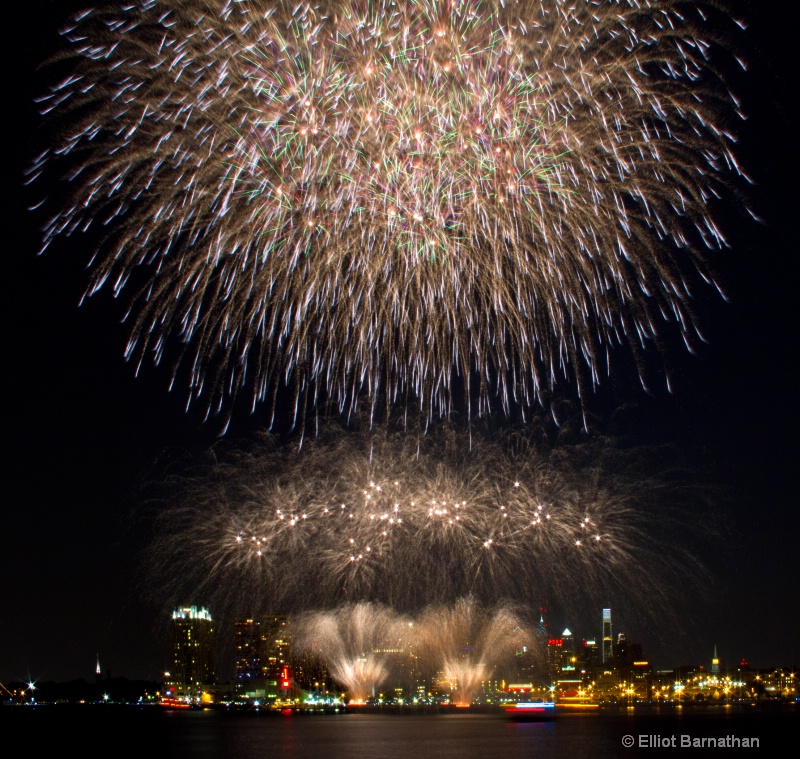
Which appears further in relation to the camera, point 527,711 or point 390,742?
point 527,711

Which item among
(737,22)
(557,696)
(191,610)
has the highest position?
(737,22)

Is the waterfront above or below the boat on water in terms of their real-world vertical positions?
above

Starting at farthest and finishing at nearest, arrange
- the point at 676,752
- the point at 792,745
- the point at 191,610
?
the point at 191,610, the point at 792,745, the point at 676,752

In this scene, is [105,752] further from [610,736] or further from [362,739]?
[610,736]

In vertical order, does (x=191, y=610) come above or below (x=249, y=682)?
above

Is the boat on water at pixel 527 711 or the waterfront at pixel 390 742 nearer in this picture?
the waterfront at pixel 390 742

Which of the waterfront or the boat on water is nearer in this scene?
the waterfront

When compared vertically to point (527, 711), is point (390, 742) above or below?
above

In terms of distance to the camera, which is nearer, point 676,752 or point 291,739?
point 676,752

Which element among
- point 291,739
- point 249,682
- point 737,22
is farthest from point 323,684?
point 737,22

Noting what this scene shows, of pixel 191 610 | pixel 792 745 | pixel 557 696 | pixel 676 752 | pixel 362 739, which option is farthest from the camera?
pixel 191 610

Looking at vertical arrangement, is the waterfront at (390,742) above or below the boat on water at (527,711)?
above
